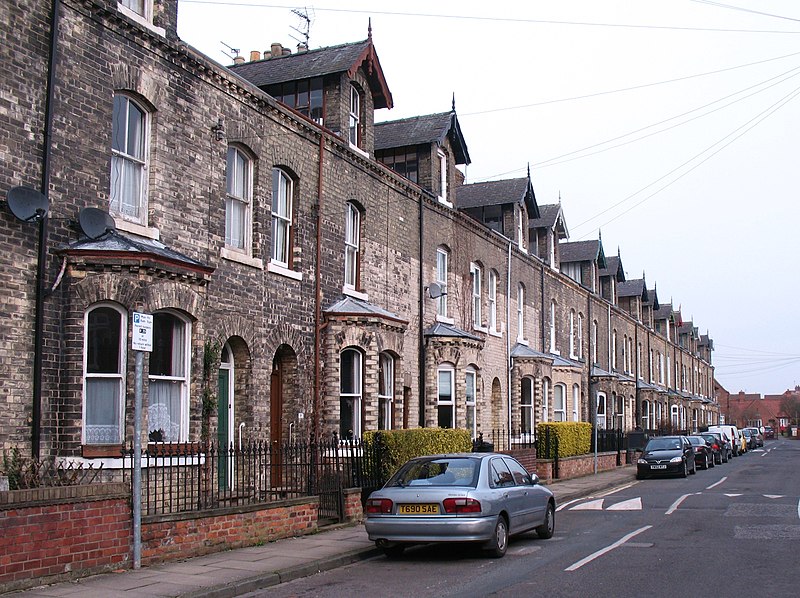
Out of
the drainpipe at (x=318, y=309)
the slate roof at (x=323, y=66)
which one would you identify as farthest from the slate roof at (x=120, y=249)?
the slate roof at (x=323, y=66)

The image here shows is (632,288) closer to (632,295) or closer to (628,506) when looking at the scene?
(632,295)

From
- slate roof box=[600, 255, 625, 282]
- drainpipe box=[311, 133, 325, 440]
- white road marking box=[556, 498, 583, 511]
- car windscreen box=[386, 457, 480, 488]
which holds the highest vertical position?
slate roof box=[600, 255, 625, 282]

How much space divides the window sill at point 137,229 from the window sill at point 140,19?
326cm

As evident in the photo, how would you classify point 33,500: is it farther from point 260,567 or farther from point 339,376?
point 339,376

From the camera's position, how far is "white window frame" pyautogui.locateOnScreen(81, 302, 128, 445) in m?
12.8

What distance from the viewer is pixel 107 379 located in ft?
42.9

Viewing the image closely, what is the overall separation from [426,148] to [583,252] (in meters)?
21.3

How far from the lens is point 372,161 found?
71.1 feet

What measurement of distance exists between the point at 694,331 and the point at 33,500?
262 ft

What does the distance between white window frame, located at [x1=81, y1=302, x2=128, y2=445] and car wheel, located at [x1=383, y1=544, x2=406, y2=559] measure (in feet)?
14.0

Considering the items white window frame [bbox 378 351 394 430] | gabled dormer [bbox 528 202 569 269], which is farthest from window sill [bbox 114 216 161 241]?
gabled dormer [bbox 528 202 569 269]

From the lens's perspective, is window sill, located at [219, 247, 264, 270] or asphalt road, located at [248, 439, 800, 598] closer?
asphalt road, located at [248, 439, 800, 598]

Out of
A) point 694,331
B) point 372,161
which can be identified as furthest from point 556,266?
point 694,331

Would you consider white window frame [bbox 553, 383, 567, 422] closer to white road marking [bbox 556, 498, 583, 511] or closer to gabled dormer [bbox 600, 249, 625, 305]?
white road marking [bbox 556, 498, 583, 511]
